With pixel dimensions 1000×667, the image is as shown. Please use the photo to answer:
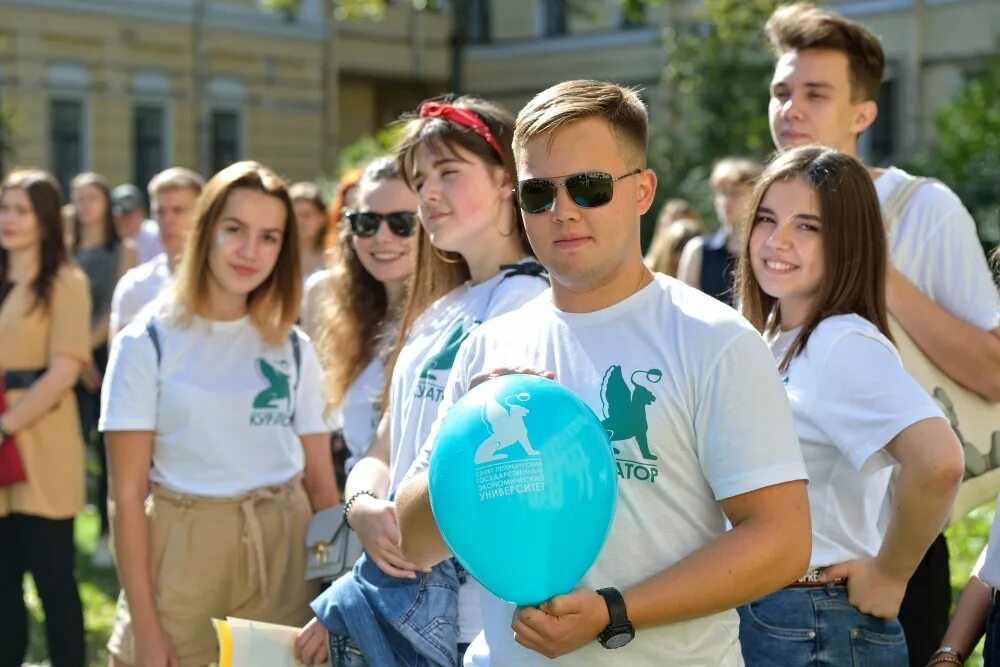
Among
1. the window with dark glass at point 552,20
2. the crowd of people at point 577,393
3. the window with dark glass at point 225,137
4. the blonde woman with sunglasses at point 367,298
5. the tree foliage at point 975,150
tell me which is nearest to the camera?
the crowd of people at point 577,393

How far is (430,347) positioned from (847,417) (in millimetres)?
948

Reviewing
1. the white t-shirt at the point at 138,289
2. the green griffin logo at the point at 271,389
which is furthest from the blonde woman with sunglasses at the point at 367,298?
the white t-shirt at the point at 138,289

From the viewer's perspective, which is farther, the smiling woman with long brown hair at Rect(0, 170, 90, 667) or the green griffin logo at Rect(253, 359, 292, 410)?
the smiling woman with long brown hair at Rect(0, 170, 90, 667)

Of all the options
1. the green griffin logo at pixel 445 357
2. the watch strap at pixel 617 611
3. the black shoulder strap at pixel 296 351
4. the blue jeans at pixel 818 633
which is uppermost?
the green griffin logo at pixel 445 357

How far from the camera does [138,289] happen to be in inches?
290

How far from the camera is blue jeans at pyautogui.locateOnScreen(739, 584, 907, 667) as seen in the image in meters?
3.01

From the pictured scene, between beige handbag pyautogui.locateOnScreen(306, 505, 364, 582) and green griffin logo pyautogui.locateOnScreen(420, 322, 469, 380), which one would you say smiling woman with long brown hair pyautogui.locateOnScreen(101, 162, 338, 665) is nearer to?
beige handbag pyautogui.locateOnScreen(306, 505, 364, 582)

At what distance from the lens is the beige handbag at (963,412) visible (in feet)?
11.9

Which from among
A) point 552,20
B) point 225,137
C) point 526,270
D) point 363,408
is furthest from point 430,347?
point 552,20

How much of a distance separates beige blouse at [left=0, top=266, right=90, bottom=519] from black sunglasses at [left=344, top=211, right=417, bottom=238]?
2.14 meters

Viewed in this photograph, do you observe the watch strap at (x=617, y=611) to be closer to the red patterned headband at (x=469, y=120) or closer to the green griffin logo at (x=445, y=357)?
the green griffin logo at (x=445, y=357)

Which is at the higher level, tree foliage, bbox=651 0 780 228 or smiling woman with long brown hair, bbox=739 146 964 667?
tree foliage, bbox=651 0 780 228

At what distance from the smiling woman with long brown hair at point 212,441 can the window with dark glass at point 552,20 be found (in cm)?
2725

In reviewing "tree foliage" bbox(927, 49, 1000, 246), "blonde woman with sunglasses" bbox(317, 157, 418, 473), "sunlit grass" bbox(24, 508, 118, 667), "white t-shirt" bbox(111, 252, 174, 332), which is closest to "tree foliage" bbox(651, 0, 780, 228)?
"tree foliage" bbox(927, 49, 1000, 246)
